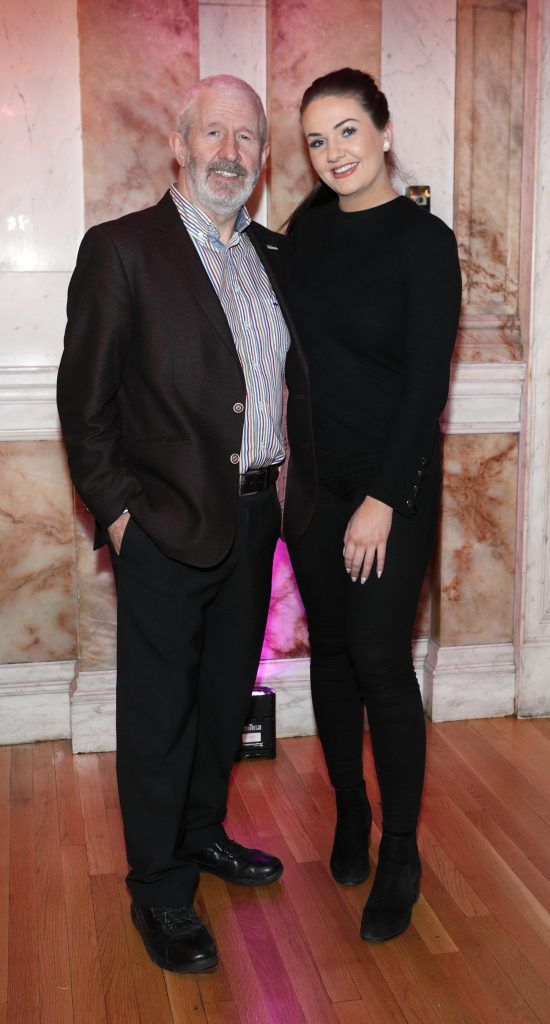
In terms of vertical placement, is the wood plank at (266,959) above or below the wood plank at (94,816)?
below

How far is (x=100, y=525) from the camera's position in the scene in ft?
7.95

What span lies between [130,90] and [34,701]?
1968 millimetres

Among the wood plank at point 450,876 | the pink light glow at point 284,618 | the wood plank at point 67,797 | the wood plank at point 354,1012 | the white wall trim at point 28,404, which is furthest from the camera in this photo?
the pink light glow at point 284,618

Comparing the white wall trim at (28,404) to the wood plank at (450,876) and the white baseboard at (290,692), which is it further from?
the wood plank at (450,876)

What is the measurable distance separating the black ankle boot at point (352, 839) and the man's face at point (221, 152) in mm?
1458

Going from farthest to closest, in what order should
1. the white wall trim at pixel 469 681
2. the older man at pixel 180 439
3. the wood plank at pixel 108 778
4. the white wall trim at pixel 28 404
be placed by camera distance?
1. the white wall trim at pixel 469 681
2. the white wall trim at pixel 28 404
3. the wood plank at pixel 108 778
4. the older man at pixel 180 439

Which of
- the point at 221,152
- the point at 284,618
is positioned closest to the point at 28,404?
the point at 284,618

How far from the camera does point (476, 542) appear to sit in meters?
3.81

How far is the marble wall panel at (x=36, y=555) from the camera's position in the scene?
11.6ft

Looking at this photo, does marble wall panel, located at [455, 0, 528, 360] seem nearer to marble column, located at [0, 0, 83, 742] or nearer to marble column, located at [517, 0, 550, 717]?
marble column, located at [517, 0, 550, 717]

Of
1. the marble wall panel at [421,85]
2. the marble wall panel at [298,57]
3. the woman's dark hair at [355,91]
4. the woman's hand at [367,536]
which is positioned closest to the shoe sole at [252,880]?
the woman's hand at [367,536]

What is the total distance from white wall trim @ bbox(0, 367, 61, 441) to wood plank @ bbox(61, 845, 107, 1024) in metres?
1.30

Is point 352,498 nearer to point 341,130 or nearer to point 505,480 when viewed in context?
point 341,130

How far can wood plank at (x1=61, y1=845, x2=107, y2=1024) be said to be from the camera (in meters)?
2.25
